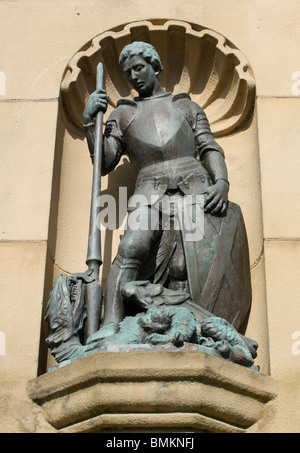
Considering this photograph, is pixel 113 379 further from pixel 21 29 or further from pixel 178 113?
pixel 21 29

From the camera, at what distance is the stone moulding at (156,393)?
519 cm

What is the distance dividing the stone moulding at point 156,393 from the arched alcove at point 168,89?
1239 mm

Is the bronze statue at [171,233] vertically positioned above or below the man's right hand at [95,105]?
below

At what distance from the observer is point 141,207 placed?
19.9 feet

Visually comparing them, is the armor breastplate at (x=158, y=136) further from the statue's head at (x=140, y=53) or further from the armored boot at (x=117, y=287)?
the armored boot at (x=117, y=287)

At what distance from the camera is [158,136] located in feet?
20.6

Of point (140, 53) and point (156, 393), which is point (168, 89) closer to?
point (140, 53)

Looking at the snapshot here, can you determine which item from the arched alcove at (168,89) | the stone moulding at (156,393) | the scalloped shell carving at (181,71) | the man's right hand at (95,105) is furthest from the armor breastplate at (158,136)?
the stone moulding at (156,393)

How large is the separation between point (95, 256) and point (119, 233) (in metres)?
0.81

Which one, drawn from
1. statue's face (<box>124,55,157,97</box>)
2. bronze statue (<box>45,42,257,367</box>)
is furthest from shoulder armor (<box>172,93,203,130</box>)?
statue's face (<box>124,55,157,97</box>)

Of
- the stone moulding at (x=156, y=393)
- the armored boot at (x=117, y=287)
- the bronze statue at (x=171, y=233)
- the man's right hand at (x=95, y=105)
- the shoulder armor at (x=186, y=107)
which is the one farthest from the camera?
the shoulder armor at (x=186, y=107)

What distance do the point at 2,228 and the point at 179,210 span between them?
1026 millimetres

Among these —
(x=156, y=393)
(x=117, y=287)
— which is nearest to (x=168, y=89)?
(x=117, y=287)

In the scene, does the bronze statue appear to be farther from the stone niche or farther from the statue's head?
the stone niche
